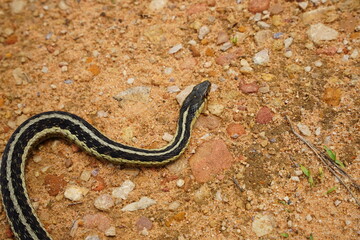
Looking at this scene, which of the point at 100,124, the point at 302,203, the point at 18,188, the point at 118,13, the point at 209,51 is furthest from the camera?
the point at 118,13

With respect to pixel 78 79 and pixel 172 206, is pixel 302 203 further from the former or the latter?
pixel 78 79

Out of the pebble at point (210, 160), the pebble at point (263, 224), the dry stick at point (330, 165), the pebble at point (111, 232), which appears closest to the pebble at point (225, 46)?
the pebble at point (210, 160)

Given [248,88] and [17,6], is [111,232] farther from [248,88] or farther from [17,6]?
[17,6]

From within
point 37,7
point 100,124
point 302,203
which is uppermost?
point 37,7

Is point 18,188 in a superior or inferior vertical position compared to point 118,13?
inferior

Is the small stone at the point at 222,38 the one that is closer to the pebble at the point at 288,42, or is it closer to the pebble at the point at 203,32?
the pebble at the point at 203,32

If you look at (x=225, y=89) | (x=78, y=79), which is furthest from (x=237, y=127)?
(x=78, y=79)

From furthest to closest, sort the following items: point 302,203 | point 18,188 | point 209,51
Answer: point 209,51 → point 18,188 → point 302,203
